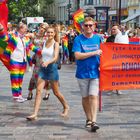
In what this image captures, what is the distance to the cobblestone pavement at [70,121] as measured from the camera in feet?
25.4

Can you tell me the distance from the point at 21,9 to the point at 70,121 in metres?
61.4

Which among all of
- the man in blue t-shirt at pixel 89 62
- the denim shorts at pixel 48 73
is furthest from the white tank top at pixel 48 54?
the man in blue t-shirt at pixel 89 62

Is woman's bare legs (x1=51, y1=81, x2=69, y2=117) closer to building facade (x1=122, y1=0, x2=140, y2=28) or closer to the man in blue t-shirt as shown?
the man in blue t-shirt

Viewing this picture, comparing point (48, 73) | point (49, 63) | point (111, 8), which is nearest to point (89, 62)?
point (49, 63)

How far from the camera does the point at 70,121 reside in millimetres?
8844

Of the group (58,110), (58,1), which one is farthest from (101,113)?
(58,1)

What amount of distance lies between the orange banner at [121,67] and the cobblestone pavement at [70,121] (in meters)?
0.62

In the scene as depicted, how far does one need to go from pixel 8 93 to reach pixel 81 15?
10.4 metres

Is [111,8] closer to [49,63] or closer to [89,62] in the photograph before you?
[49,63]

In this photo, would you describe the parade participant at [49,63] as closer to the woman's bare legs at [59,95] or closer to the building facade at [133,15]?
the woman's bare legs at [59,95]

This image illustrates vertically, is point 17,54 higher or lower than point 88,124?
higher

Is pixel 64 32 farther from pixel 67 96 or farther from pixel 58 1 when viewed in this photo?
pixel 58 1

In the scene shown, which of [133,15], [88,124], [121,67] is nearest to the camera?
[88,124]

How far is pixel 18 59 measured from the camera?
36.7ft
